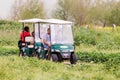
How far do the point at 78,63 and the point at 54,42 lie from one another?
1480 millimetres

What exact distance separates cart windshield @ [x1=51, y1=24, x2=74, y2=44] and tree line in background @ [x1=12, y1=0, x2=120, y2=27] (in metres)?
32.2

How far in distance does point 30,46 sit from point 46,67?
18.4 ft

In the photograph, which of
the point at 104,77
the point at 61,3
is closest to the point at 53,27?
the point at 104,77

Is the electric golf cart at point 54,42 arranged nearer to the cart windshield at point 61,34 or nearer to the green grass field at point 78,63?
the cart windshield at point 61,34

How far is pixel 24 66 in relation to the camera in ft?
49.9

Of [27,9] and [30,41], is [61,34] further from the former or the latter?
[27,9]

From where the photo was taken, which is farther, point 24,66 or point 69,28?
point 69,28

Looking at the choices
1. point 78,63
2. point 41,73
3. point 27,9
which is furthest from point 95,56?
point 27,9

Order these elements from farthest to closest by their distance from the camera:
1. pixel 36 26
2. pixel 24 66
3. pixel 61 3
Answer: pixel 61 3 → pixel 36 26 → pixel 24 66

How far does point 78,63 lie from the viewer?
2055cm

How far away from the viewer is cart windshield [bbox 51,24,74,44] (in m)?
20.2

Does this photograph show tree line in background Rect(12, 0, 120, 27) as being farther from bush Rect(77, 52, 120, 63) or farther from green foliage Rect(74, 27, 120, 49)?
bush Rect(77, 52, 120, 63)

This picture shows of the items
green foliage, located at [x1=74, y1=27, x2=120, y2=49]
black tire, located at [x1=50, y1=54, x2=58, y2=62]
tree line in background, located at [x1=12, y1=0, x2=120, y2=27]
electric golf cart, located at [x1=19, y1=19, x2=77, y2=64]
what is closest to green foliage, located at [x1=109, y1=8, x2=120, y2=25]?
tree line in background, located at [x1=12, y1=0, x2=120, y2=27]

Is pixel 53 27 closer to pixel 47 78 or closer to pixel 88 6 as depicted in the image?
pixel 47 78
